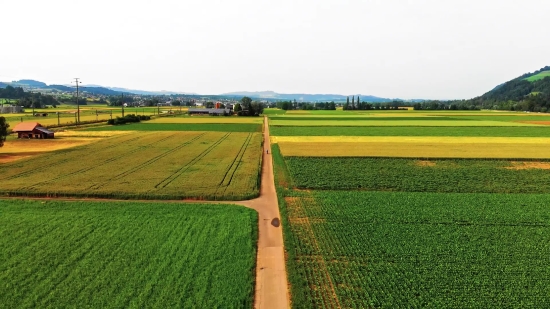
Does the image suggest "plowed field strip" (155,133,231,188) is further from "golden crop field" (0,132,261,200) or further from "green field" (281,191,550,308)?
"green field" (281,191,550,308)

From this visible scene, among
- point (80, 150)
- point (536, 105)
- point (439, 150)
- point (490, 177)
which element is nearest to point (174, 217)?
point (490, 177)

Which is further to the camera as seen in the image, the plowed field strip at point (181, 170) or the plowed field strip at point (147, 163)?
the plowed field strip at point (147, 163)

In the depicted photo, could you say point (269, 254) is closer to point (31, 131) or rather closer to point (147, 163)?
point (147, 163)

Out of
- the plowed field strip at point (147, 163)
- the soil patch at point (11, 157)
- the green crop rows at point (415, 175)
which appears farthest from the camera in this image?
the soil patch at point (11, 157)

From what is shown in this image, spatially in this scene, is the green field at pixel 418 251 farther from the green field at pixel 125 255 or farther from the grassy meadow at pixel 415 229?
the green field at pixel 125 255

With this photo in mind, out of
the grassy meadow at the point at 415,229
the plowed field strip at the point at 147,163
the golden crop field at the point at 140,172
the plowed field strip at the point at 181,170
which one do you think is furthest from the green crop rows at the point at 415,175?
the plowed field strip at the point at 147,163

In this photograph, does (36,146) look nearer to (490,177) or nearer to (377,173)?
(377,173)

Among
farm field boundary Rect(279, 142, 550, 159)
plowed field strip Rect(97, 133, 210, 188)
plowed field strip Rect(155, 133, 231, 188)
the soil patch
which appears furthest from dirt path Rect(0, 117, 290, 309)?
the soil patch
